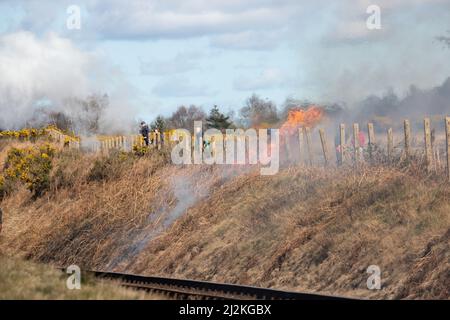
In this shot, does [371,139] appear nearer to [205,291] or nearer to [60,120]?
[205,291]

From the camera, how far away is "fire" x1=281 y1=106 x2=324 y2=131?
36.5 m

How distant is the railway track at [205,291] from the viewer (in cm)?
1734

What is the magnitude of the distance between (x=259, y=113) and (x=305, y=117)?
4347 mm

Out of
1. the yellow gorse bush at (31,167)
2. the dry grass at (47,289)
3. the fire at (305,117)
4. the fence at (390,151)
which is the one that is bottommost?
the dry grass at (47,289)

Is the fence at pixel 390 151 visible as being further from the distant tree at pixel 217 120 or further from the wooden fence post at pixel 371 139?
the distant tree at pixel 217 120

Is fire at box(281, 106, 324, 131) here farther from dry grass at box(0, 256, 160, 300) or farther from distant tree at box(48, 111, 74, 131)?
distant tree at box(48, 111, 74, 131)

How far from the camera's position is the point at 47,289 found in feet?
48.4

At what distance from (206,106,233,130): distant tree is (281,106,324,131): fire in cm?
1621

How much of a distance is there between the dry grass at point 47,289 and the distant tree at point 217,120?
36.5m

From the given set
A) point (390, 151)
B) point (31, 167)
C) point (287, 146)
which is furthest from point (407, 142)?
point (31, 167)

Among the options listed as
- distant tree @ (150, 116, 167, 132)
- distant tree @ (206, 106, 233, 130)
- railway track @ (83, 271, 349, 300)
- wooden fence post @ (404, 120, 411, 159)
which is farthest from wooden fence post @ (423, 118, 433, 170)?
distant tree @ (150, 116, 167, 132)

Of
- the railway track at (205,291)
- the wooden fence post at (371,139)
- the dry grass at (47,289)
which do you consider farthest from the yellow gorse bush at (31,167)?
the dry grass at (47,289)

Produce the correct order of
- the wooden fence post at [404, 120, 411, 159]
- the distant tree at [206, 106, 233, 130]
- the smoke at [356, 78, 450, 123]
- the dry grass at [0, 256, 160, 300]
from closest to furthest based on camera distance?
the dry grass at [0, 256, 160, 300] < the wooden fence post at [404, 120, 411, 159] < the smoke at [356, 78, 450, 123] < the distant tree at [206, 106, 233, 130]
